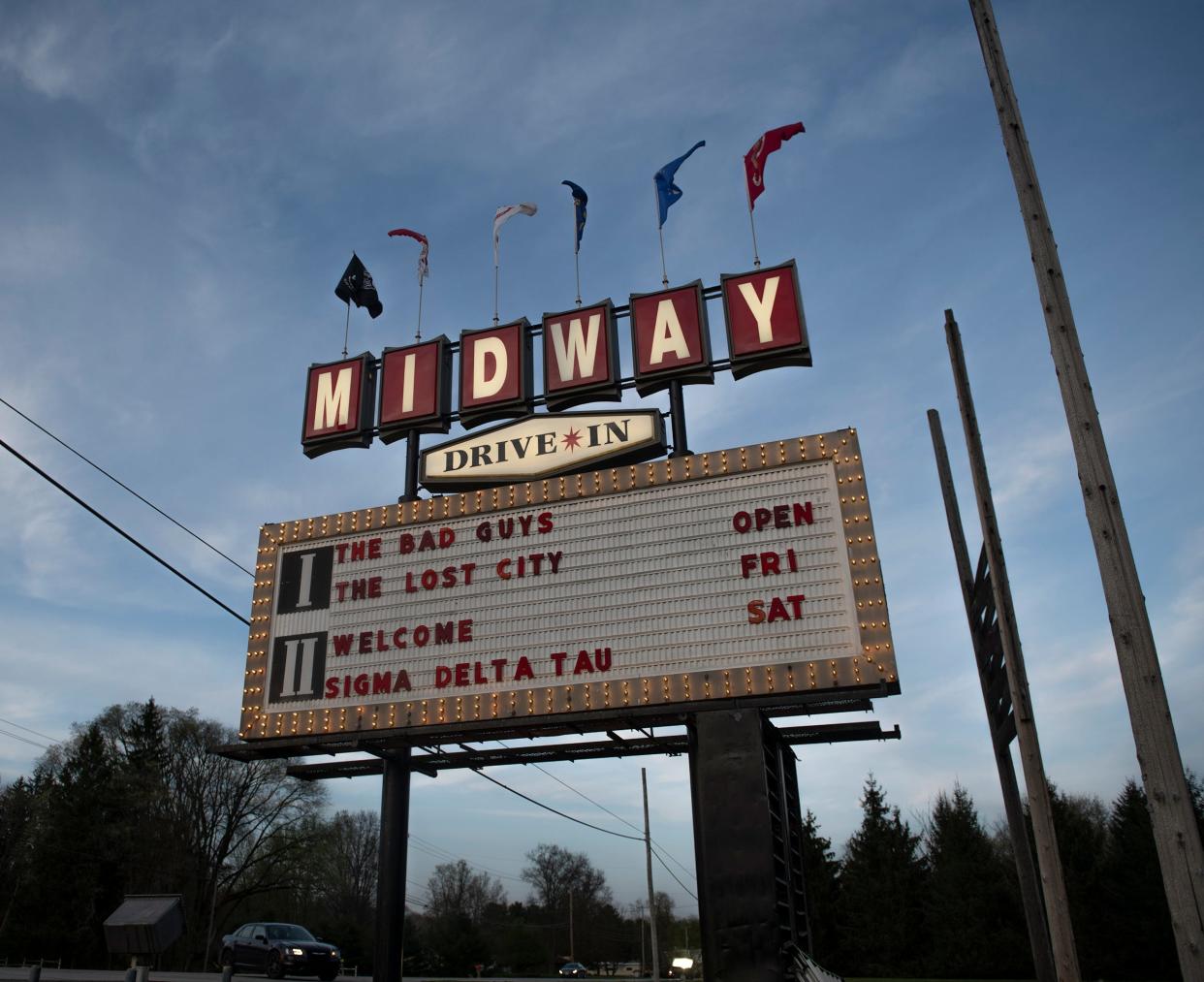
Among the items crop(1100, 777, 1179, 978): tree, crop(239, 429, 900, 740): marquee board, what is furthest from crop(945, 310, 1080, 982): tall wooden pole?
crop(1100, 777, 1179, 978): tree

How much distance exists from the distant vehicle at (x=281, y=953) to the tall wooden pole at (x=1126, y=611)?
19488 millimetres

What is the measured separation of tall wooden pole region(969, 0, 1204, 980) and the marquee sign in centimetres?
816

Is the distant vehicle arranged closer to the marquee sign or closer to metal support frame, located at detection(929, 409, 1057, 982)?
the marquee sign

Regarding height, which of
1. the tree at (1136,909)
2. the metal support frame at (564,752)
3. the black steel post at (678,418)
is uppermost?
the black steel post at (678,418)

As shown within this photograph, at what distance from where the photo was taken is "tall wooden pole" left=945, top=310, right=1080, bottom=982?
10781mm

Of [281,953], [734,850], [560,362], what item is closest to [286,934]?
[281,953]

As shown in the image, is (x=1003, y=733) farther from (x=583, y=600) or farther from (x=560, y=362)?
(x=560, y=362)

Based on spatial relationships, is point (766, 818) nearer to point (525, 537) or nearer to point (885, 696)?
point (885, 696)

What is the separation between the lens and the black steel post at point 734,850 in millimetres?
11398

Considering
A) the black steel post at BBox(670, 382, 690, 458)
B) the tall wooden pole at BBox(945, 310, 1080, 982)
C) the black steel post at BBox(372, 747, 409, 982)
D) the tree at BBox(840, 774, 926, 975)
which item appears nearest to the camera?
the tall wooden pole at BBox(945, 310, 1080, 982)

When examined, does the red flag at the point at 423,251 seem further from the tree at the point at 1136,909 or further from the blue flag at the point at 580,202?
the tree at the point at 1136,909

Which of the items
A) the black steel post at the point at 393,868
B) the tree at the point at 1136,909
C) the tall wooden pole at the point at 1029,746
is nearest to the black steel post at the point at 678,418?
the tall wooden pole at the point at 1029,746

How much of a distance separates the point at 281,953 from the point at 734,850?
1367 cm

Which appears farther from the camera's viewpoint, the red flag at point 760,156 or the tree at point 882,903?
the tree at point 882,903
